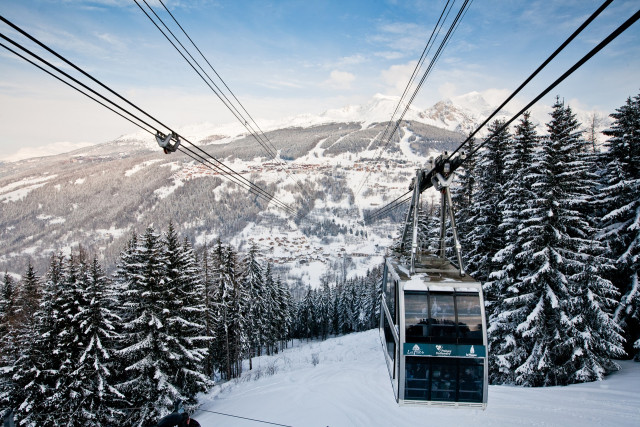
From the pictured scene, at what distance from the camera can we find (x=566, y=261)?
16.5m

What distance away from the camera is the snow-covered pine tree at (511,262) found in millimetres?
17656

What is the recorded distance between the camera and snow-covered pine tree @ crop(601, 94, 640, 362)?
16.7 meters

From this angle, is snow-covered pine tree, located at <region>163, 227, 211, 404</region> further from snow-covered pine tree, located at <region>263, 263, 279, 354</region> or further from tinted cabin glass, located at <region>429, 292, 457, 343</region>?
snow-covered pine tree, located at <region>263, 263, 279, 354</region>

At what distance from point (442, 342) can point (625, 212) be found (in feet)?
49.4

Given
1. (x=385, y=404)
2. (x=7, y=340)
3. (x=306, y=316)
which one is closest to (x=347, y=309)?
(x=306, y=316)

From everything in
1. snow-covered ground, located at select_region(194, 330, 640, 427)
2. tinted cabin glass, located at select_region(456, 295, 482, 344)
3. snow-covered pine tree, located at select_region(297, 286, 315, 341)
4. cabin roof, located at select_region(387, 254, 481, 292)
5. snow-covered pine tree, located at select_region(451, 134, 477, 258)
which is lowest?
snow-covered pine tree, located at select_region(297, 286, 315, 341)

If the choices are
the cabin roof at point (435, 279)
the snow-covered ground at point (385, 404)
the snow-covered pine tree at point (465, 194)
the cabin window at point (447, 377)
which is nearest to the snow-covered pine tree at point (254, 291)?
the snow-covered ground at point (385, 404)

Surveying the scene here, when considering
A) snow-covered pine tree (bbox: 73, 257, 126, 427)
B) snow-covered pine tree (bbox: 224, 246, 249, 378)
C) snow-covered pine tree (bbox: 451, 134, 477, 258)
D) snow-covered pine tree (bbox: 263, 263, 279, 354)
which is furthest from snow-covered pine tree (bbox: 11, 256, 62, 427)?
snow-covered pine tree (bbox: 263, 263, 279, 354)

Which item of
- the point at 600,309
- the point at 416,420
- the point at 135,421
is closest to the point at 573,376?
the point at 600,309

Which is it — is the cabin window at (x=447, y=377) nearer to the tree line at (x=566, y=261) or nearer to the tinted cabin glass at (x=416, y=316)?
the tinted cabin glass at (x=416, y=316)

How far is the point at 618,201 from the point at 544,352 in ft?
29.3

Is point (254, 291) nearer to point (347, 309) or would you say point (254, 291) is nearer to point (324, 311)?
point (324, 311)

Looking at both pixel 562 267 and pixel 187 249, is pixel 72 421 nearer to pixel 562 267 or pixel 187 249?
pixel 187 249

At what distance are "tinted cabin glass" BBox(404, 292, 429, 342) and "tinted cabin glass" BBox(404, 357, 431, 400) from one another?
0.66m
